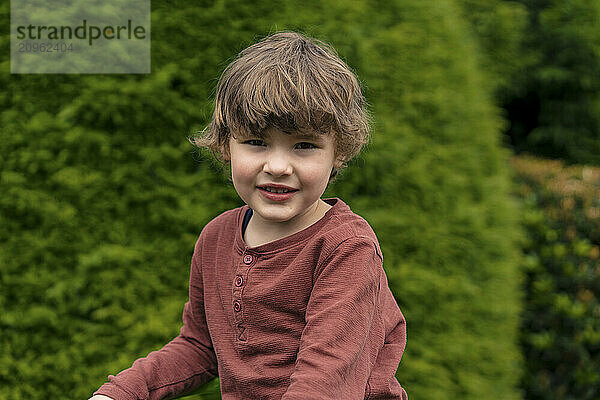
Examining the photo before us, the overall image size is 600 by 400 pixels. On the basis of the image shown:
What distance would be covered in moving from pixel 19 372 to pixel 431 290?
1.66 metres

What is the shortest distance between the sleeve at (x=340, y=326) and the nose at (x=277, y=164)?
0.69ft

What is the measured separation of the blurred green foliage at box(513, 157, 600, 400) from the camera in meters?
4.34

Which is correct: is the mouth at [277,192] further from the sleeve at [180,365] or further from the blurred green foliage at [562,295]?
the blurred green foliage at [562,295]

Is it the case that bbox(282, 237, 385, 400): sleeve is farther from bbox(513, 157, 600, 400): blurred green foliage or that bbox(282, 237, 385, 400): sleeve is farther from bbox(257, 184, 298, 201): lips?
bbox(513, 157, 600, 400): blurred green foliage

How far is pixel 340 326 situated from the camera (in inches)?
59.7

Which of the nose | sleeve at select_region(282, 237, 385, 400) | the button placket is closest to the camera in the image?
sleeve at select_region(282, 237, 385, 400)

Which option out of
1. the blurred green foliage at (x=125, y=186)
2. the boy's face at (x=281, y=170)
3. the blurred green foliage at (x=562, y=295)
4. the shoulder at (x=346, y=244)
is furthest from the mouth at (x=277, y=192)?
the blurred green foliage at (x=562, y=295)

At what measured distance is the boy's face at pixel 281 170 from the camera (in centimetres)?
161

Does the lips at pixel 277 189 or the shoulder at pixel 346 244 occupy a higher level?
the lips at pixel 277 189

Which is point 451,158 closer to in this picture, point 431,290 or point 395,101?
point 395,101

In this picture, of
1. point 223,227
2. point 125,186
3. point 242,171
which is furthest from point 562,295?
point 242,171

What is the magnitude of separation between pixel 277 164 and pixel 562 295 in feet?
10.9

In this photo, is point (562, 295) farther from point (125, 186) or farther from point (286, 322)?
point (286, 322)

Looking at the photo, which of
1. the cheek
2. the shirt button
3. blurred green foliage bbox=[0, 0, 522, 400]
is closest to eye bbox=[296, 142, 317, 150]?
the cheek
